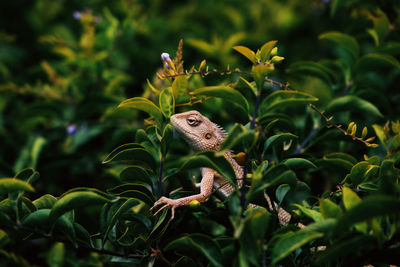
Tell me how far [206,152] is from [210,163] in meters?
Result: 0.05

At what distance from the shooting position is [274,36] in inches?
203

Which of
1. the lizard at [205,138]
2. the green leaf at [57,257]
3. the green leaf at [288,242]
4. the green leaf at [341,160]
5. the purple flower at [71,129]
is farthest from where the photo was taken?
the purple flower at [71,129]

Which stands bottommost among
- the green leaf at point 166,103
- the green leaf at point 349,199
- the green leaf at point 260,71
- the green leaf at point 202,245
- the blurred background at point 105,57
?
the blurred background at point 105,57

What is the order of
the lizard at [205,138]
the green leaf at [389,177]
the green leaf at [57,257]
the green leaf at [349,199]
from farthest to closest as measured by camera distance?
the lizard at [205,138], the green leaf at [57,257], the green leaf at [349,199], the green leaf at [389,177]

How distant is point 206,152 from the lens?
159 cm

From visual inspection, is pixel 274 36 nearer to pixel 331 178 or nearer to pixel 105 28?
pixel 105 28

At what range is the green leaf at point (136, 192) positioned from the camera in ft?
6.05

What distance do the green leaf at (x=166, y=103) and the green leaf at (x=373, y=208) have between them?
0.98 m

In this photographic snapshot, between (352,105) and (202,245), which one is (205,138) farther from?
(202,245)

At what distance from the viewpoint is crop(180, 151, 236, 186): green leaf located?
5.07 feet

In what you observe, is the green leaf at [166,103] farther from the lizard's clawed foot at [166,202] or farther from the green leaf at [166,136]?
the lizard's clawed foot at [166,202]

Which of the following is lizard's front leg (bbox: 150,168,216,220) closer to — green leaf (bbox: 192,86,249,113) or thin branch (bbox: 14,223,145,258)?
thin branch (bbox: 14,223,145,258)

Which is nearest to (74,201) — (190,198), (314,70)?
(190,198)

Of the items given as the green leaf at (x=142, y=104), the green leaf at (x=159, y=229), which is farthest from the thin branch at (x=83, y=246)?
the green leaf at (x=142, y=104)
